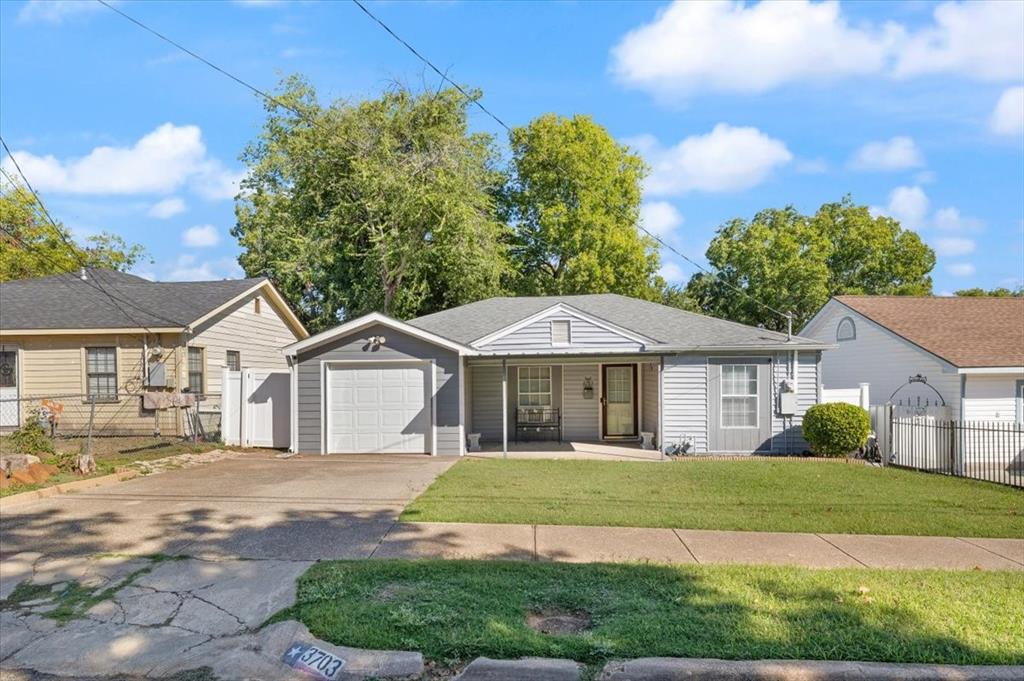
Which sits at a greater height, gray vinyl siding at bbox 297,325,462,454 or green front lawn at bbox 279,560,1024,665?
gray vinyl siding at bbox 297,325,462,454

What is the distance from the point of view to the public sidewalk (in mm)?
6324

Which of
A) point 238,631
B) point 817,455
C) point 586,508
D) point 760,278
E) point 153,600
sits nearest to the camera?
point 238,631

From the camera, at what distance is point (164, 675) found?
410 centimetres

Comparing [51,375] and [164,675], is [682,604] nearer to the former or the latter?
[164,675]

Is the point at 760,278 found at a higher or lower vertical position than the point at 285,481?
higher

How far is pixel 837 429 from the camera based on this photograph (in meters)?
14.0

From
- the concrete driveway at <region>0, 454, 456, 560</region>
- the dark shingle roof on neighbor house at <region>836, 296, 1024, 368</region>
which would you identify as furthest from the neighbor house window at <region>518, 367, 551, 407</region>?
the dark shingle roof on neighbor house at <region>836, 296, 1024, 368</region>

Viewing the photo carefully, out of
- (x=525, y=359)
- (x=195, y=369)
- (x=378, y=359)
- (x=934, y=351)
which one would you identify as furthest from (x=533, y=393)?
(x=934, y=351)

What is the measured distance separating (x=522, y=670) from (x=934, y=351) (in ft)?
52.1

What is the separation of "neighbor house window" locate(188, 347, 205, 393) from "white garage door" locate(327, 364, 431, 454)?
462 cm

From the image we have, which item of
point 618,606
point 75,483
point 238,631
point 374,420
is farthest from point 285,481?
point 618,606

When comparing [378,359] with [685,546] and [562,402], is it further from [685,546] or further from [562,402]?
[685,546]

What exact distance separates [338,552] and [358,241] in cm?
2143

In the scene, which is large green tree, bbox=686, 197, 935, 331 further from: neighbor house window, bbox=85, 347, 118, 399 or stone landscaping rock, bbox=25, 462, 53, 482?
stone landscaping rock, bbox=25, 462, 53, 482
